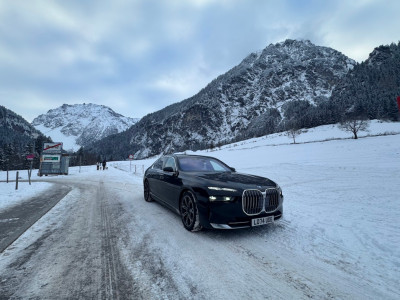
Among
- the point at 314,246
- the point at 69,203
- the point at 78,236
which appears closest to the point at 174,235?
the point at 78,236

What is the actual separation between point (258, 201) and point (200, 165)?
82.9 inches

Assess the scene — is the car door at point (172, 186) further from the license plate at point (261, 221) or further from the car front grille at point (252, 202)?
the license plate at point (261, 221)

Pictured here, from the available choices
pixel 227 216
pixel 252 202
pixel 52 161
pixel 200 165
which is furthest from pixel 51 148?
pixel 252 202

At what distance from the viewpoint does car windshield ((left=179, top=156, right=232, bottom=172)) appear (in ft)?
17.2

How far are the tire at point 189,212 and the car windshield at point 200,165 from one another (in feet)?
2.89

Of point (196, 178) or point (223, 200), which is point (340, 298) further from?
point (196, 178)

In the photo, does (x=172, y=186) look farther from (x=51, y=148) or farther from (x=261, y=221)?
(x=51, y=148)

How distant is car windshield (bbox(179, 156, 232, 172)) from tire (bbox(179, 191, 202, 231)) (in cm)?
88

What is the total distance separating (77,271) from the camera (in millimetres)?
2678

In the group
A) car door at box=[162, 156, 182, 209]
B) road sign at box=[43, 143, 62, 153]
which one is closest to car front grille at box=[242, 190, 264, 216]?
car door at box=[162, 156, 182, 209]

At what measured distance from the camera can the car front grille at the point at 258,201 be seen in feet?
11.9

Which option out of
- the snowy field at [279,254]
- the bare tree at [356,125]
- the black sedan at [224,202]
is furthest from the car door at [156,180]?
the bare tree at [356,125]

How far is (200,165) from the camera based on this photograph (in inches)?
216

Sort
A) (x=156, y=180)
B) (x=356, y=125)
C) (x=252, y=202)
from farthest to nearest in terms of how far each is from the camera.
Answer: (x=356, y=125) < (x=156, y=180) < (x=252, y=202)
